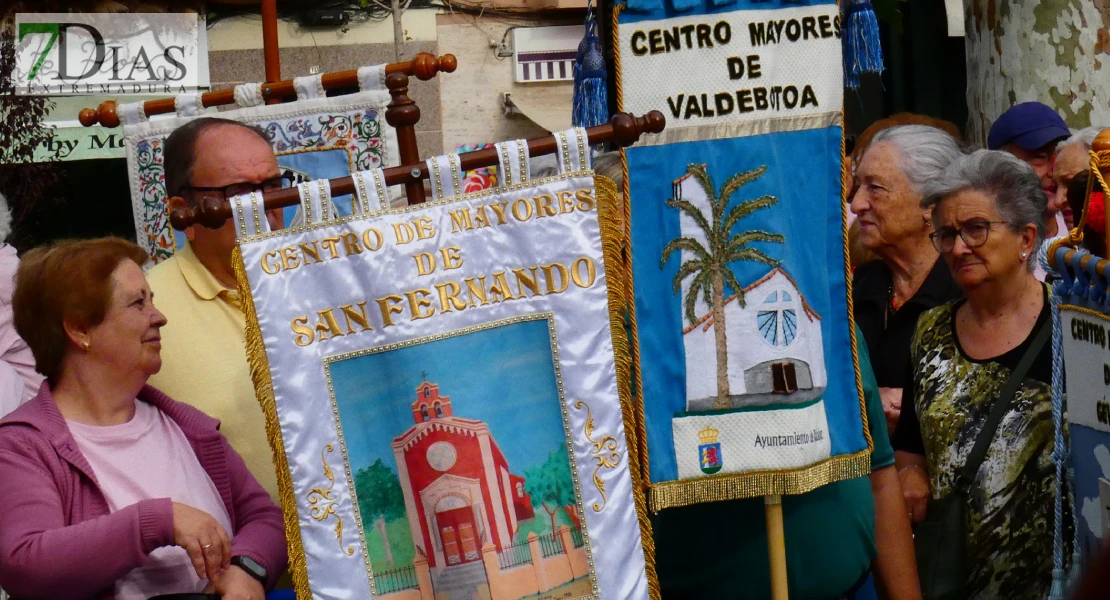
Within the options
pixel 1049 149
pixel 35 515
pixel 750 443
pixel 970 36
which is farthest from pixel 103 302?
pixel 970 36

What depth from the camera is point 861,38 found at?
3.25 meters

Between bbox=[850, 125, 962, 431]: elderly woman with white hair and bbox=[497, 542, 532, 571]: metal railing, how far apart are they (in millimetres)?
1887

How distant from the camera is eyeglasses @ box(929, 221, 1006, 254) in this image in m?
3.62

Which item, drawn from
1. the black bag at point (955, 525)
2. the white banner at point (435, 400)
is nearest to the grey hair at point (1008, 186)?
the black bag at point (955, 525)

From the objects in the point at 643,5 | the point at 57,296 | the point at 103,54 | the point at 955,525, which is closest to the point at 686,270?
the point at 643,5

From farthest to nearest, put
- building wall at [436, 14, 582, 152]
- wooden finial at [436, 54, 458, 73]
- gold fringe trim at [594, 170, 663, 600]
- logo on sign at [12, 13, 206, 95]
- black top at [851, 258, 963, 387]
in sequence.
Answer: building wall at [436, 14, 582, 152]
logo on sign at [12, 13, 206, 95]
black top at [851, 258, 963, 387]
wooden finial at [436, 54, 458, 73]
gold fringe trim at [594, 170, 663, 600]

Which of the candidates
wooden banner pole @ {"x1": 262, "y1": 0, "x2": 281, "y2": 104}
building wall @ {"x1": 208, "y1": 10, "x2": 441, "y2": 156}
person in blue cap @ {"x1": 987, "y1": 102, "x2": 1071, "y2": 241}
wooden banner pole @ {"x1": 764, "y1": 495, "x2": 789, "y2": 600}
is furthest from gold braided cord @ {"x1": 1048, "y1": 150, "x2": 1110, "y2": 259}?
building wall @ {"x1": 208, "y1": 10, "x2": 441, "y2": 156}

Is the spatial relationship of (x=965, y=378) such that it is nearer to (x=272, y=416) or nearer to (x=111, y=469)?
(x=272, y=416)

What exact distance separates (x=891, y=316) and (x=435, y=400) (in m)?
2.15

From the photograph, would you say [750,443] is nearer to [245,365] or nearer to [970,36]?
[245,365]

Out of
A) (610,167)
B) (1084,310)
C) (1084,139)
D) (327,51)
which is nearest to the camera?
(1084,310)

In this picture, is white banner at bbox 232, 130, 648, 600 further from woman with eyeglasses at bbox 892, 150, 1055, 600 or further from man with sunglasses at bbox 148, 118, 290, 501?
woman with eyeglasses at bbox 892, 150, 1055, 600

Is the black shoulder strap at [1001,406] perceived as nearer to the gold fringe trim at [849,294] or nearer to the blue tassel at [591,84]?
the gold fringe trim at [849,294]

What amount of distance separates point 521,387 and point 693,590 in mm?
845
